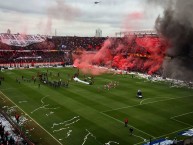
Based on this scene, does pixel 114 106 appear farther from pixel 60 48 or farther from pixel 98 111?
pixel 60 48

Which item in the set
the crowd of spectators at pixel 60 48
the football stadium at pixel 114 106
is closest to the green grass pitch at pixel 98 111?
the football stadium at pixel 114 106

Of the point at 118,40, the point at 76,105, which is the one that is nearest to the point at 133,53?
the point at 118,40

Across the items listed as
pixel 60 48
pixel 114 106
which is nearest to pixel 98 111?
pixel 114 106

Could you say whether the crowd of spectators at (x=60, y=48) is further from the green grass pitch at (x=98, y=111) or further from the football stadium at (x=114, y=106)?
the green grass pitch at (x=98, y=111)

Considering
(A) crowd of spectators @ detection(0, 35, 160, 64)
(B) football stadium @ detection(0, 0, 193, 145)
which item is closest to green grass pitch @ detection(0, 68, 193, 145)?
(B) football stadium @ detection(0, 0, 193, 145)

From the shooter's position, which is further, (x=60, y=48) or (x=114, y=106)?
(x=60, y=48)

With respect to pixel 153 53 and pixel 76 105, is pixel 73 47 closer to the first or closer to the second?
pixel 153 53

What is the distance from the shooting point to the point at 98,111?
38.0 m

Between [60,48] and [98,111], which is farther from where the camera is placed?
[60,48]

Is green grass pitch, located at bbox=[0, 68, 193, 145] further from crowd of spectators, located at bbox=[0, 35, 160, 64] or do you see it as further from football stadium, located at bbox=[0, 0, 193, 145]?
crowd of spectators, located at bbox=[0, 35, 160, 64]

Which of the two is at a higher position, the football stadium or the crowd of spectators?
the crowd of spectators

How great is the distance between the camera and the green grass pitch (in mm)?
29781

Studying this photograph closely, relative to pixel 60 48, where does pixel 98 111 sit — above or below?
below

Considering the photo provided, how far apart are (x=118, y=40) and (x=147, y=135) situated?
71905mm
